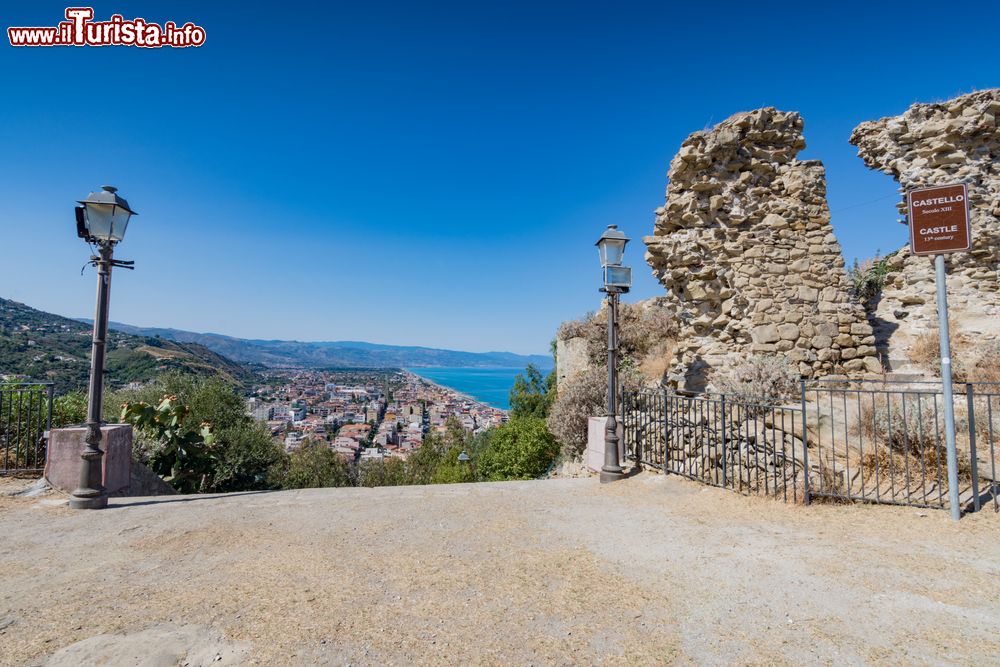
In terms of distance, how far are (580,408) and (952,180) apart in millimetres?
9616

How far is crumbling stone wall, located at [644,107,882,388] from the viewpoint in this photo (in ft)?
29.3

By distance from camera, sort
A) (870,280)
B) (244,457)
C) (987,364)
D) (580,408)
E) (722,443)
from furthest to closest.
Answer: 1. (244,457)
2. (870,280)
3. (580,408)
4. (987,364)
5. (722,443)

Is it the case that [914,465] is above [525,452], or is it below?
above

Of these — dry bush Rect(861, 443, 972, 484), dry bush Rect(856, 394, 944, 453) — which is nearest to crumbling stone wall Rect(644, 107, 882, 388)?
dry bush Rect(856, 394, 944, 453)

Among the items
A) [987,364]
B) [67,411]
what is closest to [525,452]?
[987,364]

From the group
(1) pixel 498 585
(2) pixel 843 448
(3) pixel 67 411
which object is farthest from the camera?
(3) pixel 67 411

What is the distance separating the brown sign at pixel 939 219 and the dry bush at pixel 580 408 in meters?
6.49

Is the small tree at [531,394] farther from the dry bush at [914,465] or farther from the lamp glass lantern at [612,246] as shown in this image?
the dry bush at [914,465]

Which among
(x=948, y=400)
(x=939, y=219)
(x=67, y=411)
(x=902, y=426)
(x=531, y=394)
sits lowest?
(x=531, y=394)

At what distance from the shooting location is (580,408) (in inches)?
451

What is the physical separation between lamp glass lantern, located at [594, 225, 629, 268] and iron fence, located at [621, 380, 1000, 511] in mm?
2350

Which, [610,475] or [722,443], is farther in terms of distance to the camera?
[610,475]

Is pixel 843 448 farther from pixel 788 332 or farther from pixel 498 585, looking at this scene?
pixel 498 585

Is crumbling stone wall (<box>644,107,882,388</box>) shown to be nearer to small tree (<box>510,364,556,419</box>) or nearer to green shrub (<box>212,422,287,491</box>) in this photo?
small tree (<box>510,364,556,419</box>)
